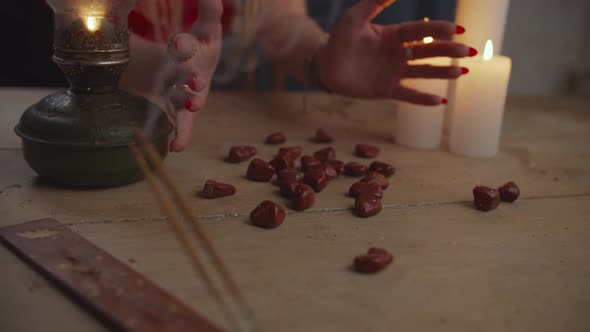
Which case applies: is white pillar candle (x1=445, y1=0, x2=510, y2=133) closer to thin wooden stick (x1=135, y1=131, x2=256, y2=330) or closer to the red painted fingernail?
the red painted fingernail

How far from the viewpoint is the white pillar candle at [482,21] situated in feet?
3.22

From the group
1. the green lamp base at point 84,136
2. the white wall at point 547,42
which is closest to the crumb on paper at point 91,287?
the green lamp base at point 84,136

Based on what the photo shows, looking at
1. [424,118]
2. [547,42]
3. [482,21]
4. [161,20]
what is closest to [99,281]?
[424,118]

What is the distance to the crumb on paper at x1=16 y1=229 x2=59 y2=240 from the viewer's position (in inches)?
23.3

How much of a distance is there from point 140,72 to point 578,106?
3.46 ft

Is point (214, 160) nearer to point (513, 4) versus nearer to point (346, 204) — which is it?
point (346, 204)

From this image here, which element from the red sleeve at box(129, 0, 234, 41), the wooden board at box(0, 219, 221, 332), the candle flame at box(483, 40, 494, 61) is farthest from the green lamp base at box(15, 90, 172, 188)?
the red sleeve at box(129, 0, 234, 41)

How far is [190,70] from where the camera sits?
783 mm

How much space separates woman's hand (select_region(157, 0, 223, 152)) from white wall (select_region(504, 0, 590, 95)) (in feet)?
6.11

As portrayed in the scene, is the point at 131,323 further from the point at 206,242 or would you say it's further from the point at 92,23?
the point at 92,23

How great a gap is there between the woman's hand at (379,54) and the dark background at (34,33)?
634mm

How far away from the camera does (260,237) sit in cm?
63

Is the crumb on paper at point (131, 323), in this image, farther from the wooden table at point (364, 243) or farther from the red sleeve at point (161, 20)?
the red sleeve at point (161, 20)

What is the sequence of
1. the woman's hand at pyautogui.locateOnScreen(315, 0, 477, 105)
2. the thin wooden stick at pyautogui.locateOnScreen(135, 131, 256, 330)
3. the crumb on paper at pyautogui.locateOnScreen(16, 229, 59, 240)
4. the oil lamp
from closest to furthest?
the thin wooden stick at pyautogui.locateOnScreen(135, 131, 256, 330) < the crumb on paper at pyautogui.locateOnScreen(16, 229, 59, 240) < the oil lamp < the woman's hand at pyautogui.locateOnScreen(315, 0, 477, 105)
